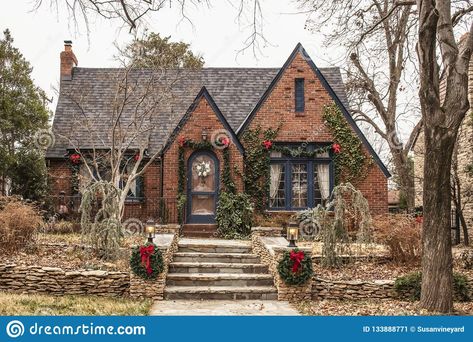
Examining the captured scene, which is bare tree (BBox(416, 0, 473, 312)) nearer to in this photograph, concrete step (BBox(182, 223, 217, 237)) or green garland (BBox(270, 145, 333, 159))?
concrete step (BBox(182, 223, 217, 237))

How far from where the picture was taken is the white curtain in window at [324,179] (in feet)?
61.5

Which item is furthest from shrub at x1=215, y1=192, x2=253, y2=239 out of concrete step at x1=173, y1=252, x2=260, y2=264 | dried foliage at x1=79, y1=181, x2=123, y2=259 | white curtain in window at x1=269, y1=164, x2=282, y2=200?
dried foliage at x1=79, y1=181, x2=123, y2=259

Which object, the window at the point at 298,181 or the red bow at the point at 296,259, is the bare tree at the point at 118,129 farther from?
the red bow at the point at 296,259

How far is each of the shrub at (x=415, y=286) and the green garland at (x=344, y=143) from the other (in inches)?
328

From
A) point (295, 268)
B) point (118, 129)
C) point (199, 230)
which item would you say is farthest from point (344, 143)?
point (295, 268)

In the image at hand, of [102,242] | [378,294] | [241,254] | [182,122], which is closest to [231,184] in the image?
[182,122]

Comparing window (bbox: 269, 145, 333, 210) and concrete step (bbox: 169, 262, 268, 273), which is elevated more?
window (bbox: 269, 145, 333, 210)

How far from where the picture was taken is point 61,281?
10.8m

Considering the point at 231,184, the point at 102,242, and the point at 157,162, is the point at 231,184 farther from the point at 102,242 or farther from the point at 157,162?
the point at 102,242

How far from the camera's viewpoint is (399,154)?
25734 millimetres

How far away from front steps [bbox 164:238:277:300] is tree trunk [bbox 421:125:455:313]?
3323 millimetres

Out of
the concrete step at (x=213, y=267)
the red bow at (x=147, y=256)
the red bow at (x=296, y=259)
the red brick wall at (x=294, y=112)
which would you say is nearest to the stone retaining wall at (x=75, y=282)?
the red bow at (x=147, y=256)

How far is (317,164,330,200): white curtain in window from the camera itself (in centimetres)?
1873

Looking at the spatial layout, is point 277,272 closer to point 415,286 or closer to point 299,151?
point 415,286
